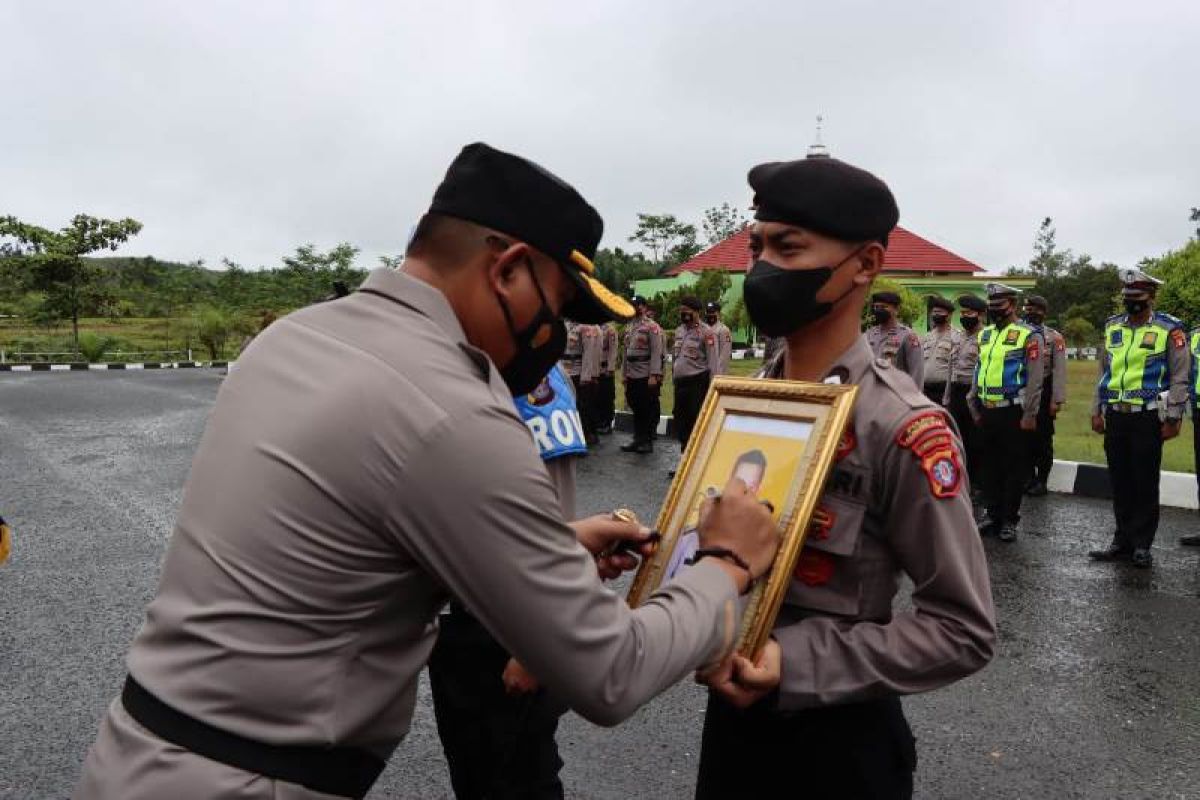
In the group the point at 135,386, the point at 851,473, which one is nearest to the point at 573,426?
the point at 851,473

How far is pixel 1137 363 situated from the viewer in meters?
6.29

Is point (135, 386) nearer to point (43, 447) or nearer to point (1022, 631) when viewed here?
point (43, 447)

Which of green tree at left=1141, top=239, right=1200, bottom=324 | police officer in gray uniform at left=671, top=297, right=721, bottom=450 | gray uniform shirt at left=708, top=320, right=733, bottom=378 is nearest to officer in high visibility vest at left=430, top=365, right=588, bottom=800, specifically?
police officer in gray uniform at left=671, top=297, right=721, bottom=450

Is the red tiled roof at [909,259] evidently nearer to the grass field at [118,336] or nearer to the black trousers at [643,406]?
the grass field at [118,336]

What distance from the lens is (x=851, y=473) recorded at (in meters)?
→ 1.51

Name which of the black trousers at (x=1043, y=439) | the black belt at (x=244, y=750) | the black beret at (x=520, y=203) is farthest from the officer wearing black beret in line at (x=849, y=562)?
the black trousers at (x=1043, y=439)

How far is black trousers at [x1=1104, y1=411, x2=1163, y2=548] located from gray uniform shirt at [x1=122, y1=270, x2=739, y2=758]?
230 inches

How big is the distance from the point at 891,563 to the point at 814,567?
5.4 inches

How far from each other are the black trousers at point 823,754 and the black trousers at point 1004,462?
561cm

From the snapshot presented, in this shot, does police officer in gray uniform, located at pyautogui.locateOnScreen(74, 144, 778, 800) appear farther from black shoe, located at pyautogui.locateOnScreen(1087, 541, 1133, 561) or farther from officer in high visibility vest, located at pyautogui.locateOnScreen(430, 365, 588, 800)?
black shoe, located at pyautogui.locateOnScreen(1087, 541, 1133, 561)

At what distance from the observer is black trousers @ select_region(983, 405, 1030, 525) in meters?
6.66

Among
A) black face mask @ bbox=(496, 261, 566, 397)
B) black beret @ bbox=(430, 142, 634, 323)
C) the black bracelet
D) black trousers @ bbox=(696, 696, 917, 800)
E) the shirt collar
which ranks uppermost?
black beret @ bbox=(430, 142, 634, 323)

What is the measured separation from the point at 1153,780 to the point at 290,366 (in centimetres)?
331

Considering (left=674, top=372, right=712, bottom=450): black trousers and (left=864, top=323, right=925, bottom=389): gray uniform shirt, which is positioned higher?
(left=864, top=323, right=925, bottom=389): gray uniform shirt
